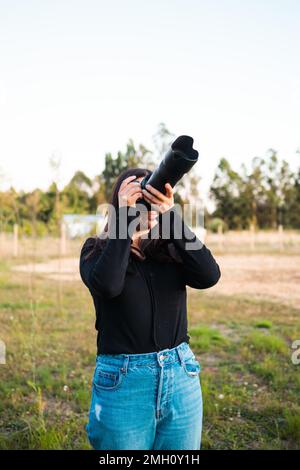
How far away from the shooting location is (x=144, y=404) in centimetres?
158

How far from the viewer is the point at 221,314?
23.7 ft

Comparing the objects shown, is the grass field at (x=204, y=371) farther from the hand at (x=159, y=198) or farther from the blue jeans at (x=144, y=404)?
the hand at (x=159, y=198)

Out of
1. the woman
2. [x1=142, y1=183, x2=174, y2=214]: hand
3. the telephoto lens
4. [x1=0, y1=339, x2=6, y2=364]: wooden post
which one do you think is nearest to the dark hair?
the woman

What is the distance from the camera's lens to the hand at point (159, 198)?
1.62m

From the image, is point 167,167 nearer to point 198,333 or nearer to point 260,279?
point 198,333

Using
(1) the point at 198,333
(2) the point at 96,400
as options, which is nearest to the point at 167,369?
(2) the point at 96,400

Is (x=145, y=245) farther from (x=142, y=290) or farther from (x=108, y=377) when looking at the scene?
(x=108, y=377)

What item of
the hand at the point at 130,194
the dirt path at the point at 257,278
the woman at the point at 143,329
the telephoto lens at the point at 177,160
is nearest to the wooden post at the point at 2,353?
the dirt path at the point at 257,278

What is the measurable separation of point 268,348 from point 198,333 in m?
1.04

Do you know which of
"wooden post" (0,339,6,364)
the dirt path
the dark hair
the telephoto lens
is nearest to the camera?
the telephoto lens

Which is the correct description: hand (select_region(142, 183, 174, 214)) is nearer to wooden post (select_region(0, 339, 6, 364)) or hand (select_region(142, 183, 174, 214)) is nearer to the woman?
the woman

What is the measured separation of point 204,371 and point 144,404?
2.94 metres

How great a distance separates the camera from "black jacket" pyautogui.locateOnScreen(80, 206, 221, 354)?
1599mm

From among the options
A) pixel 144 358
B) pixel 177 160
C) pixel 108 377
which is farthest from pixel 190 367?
pixel 177 160
